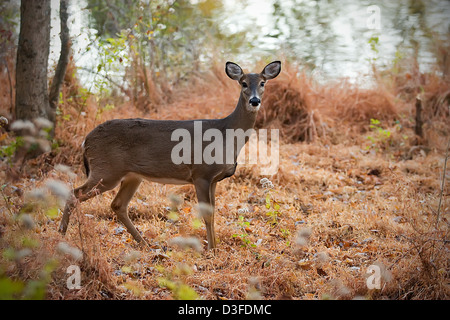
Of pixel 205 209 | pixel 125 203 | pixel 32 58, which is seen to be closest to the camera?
pixel 205 209

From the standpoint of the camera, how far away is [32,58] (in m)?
6.57

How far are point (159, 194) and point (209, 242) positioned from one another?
1.59 m

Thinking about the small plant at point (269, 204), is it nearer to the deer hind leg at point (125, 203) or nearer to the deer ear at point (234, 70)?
the deer ear at point (234, 70)

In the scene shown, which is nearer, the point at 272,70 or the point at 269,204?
the point at 269,204

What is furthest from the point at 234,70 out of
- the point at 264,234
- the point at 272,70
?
the point at 264,234

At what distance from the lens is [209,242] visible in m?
4.52

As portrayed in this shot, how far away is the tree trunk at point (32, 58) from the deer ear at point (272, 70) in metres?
3.33

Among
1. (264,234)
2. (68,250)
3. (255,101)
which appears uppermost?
(255,101)

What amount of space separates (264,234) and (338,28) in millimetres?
10122

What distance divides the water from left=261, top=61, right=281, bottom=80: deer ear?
19.1ft

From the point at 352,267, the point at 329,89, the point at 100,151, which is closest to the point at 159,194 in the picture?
the point at 100,151

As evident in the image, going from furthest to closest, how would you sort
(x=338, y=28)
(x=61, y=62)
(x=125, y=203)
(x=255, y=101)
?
(x=338, y=28), (x=61, y=62), (x=125, y=203), (x=255, y=101)

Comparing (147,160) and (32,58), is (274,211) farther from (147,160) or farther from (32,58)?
(32,58)

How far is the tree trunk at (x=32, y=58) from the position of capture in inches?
255
